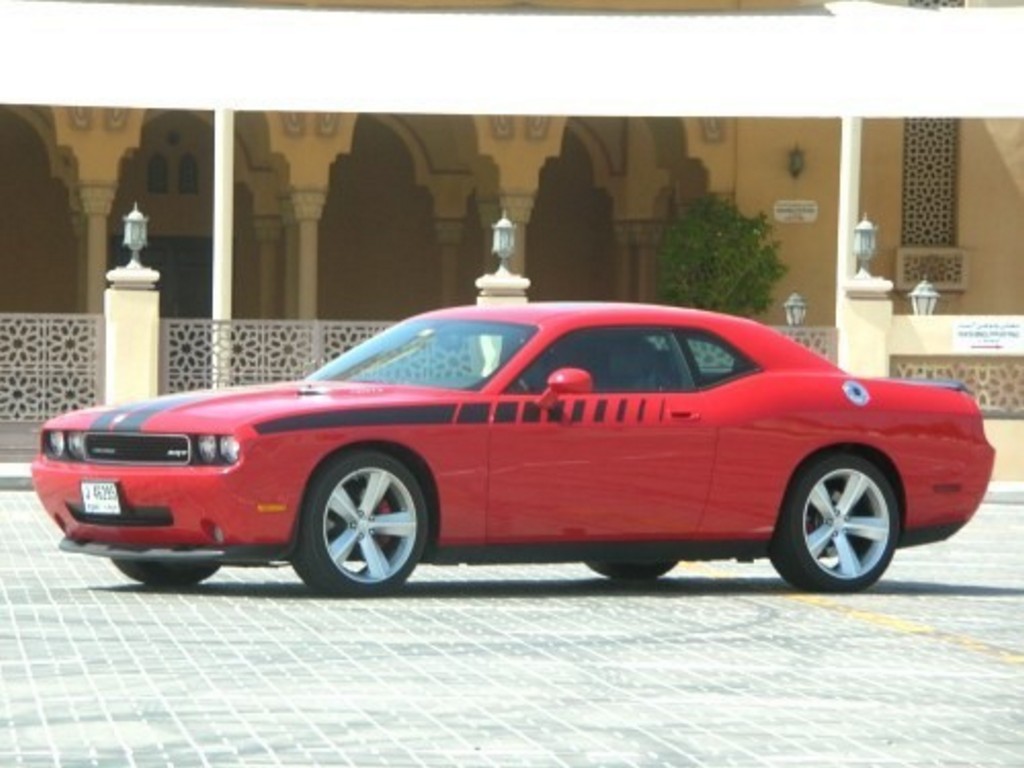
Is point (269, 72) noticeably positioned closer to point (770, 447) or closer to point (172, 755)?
point (770, 447)

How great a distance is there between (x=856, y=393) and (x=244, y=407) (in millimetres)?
3011

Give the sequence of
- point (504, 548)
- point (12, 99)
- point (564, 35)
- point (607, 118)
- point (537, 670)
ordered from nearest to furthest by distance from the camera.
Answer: point (537, 670), point (504, 548), point (12, 99), point (564, 35), point (607, 118)

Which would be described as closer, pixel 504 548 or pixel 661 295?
pixel 504 548

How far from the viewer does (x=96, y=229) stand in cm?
3469

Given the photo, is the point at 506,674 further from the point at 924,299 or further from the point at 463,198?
the point at 463,198

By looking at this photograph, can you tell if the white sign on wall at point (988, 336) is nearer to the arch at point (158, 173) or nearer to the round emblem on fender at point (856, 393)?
the arch at point (158, 173)

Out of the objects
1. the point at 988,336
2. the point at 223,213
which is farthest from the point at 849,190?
the point at 223,213

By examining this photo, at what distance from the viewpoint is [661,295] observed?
117 feet

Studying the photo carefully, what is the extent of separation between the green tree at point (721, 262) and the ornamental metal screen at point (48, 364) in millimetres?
7707

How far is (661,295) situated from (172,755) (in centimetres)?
2707

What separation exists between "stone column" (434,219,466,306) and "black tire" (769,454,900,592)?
23307mm

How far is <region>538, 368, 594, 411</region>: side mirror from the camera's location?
14.3 metres

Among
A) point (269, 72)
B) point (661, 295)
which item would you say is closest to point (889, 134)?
point (661, 295)

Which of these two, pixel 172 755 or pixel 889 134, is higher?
pixel 889 134
